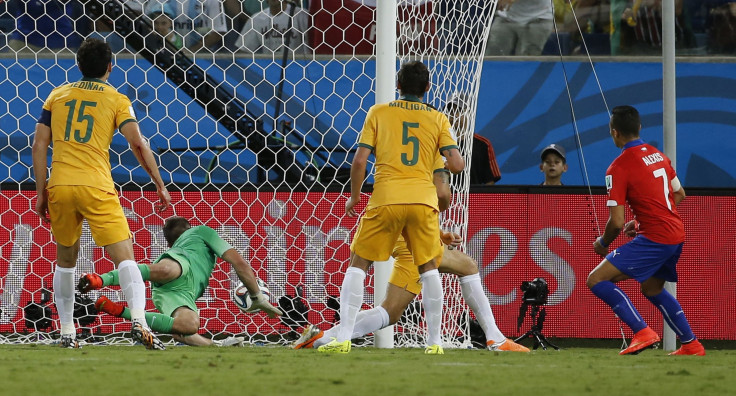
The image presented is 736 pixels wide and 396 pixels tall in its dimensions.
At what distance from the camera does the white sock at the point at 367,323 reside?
6566 millimetres

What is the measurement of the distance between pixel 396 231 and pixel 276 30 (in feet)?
11.7

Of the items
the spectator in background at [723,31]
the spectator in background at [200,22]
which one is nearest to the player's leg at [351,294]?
the spectator in background at [200,22]

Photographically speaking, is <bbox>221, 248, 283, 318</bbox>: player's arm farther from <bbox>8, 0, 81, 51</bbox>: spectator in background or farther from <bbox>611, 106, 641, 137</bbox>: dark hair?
<bbox>8, 0, 81, 51</bbox>: spectator in background

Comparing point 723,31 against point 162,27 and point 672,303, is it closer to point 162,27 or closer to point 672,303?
point 672,303

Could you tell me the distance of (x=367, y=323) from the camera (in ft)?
21.6

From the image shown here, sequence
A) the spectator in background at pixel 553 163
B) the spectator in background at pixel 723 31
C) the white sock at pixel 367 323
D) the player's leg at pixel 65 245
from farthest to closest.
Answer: the spectator in background at pixel 723 31
the spectator in background at pixel 553 163
the white sock at pixel 367 323
the player's leg at pixel 65 245

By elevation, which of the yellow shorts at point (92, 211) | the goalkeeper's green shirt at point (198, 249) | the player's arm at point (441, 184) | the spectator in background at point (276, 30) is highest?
the spectator in background at point (276, 30)

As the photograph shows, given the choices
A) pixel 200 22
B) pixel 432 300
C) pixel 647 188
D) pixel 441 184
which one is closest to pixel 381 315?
pixel 432 300

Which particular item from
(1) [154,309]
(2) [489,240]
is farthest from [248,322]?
(2) [489,240]

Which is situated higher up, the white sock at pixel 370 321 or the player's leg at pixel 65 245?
the player's leg at pixel 65 245

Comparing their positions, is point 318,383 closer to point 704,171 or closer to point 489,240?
point 489,240

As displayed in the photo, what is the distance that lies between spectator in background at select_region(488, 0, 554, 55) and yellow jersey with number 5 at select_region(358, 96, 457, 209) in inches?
222

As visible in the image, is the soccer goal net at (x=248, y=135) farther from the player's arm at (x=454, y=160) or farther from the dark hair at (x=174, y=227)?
the player's arm at (x=454, y=160)

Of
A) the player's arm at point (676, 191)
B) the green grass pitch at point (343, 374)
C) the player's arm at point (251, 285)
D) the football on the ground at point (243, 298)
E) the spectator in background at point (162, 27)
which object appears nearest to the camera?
the green grass pitch at point (343, 374)
